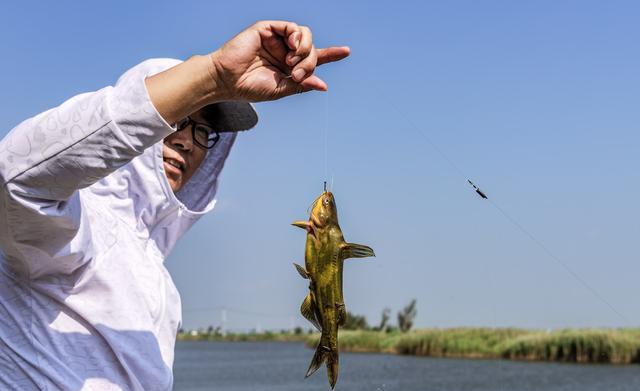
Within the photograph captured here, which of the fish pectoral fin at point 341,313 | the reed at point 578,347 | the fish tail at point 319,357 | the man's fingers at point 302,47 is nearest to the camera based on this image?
the man's fingers at point 302,47

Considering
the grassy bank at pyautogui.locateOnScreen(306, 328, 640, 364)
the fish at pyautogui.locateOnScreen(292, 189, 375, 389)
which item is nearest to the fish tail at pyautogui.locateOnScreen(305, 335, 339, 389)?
the fish at pyautogui.locateOnScreen(292, 189, 375, 389)

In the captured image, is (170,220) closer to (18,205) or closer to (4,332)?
(4,332)

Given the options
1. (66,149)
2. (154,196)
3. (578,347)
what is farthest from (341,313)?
(578,347)

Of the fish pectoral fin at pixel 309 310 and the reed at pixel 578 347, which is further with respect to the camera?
the reed at pixel 578 347

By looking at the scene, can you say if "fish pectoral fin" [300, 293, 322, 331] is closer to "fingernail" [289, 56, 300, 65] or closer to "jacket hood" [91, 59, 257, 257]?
"jacket hood" [91, 59, 257, 257]

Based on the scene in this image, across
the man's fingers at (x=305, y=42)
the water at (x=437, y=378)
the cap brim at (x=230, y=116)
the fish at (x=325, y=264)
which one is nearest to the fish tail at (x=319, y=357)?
the fish at (x=325, y=264)

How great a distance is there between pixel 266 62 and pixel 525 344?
41026 millimetres

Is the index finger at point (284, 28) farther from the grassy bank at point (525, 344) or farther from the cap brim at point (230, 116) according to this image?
the grassy bank at point (525, 344)

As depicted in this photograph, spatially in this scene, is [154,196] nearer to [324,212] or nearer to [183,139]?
[183,139]

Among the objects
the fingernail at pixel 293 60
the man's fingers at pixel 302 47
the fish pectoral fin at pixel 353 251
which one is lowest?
the fish pectoral fin at pixel 353 251

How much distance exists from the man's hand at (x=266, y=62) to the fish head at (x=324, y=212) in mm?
782

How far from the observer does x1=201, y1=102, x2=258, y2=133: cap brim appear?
152 inches

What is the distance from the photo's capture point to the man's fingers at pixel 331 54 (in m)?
2.61

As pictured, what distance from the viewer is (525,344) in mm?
41219
